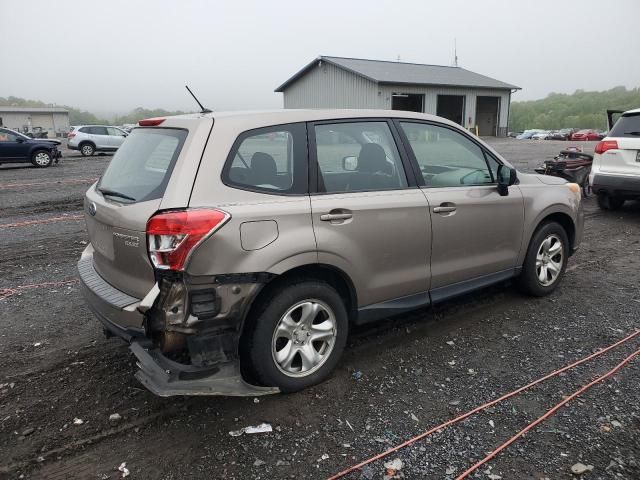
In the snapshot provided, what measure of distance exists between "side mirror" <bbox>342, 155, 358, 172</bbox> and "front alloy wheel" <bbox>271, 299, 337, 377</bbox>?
926 millimetres

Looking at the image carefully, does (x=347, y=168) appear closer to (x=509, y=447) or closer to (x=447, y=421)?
(x=447, y=421)

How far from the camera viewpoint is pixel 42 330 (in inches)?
163

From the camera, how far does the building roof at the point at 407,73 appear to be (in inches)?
1214

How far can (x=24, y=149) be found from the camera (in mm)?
18016

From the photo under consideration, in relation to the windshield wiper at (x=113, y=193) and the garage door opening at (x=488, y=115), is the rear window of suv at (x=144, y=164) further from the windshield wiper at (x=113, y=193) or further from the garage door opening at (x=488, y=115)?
the garage door opening at (x=488, y=115)

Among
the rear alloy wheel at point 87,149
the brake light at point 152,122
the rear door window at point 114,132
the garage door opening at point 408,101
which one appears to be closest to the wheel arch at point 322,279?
the brake light at point 152,122

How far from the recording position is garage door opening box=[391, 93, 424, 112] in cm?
3173

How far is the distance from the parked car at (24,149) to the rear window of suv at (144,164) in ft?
56.8

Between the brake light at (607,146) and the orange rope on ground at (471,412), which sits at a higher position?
the brake light at (607,146)

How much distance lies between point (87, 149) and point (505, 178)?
24333mm

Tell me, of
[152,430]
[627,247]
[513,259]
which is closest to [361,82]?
[627,247]

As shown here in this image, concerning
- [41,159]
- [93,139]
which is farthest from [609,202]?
[93,139]

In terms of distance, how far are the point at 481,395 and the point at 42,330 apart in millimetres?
3486

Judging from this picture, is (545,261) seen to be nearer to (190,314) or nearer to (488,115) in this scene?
(190,314)
